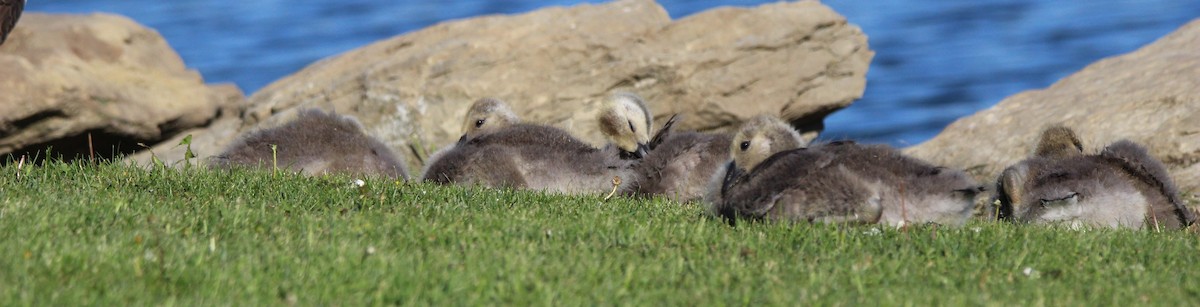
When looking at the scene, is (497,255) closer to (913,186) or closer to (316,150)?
(913,186)

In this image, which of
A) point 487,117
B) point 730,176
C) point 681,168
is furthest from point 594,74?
point 730,176

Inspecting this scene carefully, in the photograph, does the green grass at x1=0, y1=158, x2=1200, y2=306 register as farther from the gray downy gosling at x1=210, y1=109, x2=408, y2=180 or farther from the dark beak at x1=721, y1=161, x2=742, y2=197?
the gray downy gosling at x1=210, y1=109, x2=408, y2=180

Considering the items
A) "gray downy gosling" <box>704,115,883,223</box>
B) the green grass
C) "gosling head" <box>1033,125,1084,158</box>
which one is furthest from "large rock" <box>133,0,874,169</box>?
"gray downy gosling" <box>704,115,883,223</box>

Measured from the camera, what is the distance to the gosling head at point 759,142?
29.0ft

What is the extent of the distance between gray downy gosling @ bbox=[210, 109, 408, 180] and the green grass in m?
2.20

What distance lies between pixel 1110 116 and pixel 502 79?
216 inches

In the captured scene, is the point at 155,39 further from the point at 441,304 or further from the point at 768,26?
the point at 441,304

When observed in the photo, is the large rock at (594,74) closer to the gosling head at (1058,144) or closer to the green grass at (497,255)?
the gosling head at (1058,144)

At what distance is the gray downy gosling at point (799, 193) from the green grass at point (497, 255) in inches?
6.7

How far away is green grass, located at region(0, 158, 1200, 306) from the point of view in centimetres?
595

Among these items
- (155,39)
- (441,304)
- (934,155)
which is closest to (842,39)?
(934,155)

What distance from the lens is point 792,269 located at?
6.62m

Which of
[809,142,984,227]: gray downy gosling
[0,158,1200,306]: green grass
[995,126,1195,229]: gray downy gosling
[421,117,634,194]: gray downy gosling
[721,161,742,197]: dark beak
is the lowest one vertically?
[421,117,634,194]: gray downy gosling

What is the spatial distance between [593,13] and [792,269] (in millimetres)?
8689
